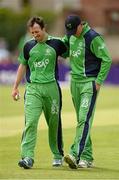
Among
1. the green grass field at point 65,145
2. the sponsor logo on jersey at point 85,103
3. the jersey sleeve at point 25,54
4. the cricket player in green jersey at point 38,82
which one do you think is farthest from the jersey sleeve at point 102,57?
the green grass field at point 65,145

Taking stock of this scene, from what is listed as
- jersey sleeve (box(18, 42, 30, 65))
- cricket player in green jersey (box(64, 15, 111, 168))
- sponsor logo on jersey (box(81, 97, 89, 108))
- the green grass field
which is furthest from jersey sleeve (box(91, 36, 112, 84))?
the green grass field

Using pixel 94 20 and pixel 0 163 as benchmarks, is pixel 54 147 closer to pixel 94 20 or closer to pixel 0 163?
pixel 0 163

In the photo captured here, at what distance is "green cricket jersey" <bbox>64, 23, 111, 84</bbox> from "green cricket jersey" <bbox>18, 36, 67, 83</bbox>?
27cm

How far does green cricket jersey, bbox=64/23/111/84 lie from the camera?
12.7 metres

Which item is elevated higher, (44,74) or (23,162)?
(44,74)

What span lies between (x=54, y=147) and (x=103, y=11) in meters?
55.4

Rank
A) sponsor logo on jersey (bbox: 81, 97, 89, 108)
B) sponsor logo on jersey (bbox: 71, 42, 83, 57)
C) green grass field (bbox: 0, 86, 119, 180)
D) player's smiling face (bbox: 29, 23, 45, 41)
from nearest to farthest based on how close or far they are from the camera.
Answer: green grass field (bbox: 0, 86, 119, 180) → player's smiling face (bbox: 29, 23, 45, 41) → sponsor logo on jersey (bbox: 81, 97, 89, 108) → sponsor logo on jersey (bbox: 71, 42, 83, 57)

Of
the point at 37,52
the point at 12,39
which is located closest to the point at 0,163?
the point at 37,52

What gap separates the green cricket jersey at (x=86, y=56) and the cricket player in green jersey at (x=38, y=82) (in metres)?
0.25

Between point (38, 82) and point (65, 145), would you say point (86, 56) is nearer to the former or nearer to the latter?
point (38, 82)

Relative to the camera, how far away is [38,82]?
12.8 meters

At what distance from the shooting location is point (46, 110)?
12906mm

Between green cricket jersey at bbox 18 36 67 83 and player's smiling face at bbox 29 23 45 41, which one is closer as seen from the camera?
player's smiling face at bbox 29 23 45 41

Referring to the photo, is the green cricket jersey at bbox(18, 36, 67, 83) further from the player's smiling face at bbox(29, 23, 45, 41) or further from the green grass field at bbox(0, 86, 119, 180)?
the green grass field at bbox(0, 86, 119, 180)
